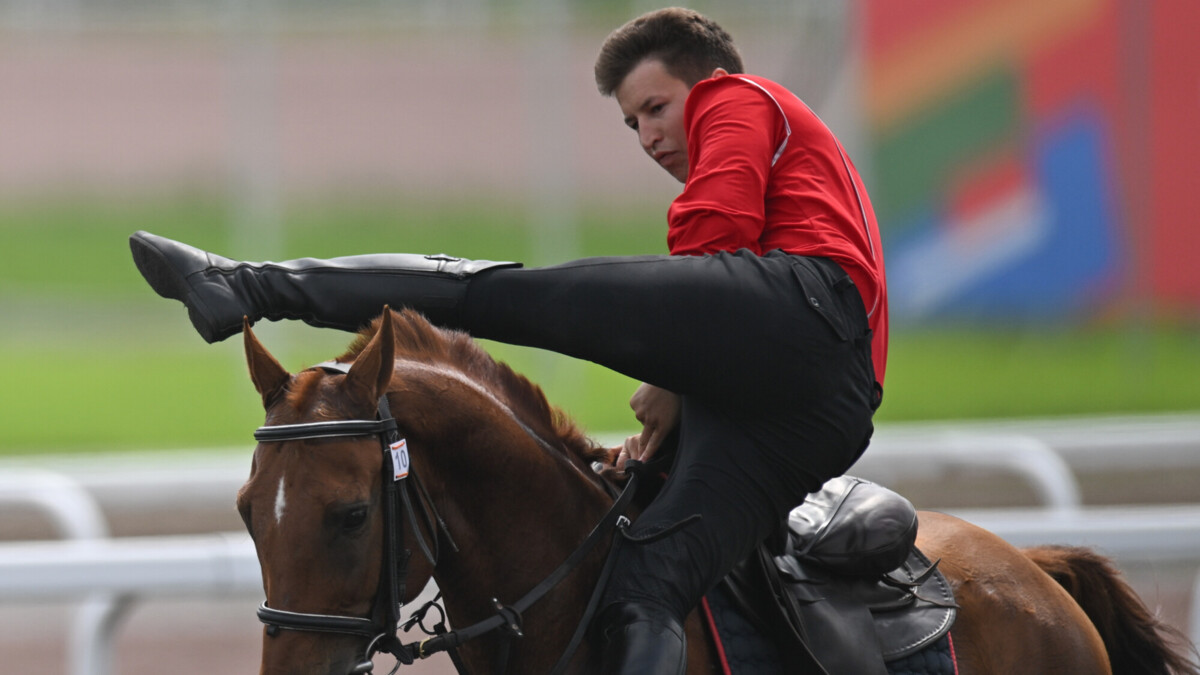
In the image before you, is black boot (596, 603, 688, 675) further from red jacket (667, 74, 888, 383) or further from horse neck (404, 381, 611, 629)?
red jacket (667, 74, 888, 383)

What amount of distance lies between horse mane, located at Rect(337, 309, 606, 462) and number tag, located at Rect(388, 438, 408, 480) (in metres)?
0.21

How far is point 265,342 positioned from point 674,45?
469 inches

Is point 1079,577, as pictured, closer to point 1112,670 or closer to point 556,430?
point 1112,670

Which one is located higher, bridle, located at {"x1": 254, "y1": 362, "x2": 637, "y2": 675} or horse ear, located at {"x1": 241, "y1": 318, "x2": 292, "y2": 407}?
horse ear, located at {"x1": 241, "y1": 318, "x2": 292, "y2": 407}

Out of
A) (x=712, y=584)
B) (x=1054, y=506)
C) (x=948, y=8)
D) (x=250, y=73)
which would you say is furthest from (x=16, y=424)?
(x=712, y=584)

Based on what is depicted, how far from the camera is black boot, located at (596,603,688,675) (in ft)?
6.84

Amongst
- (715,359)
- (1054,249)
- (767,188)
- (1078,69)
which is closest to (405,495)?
(715,359)

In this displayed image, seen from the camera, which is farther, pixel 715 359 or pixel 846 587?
pixel 846 587

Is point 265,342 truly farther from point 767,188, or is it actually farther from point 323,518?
point 323,518

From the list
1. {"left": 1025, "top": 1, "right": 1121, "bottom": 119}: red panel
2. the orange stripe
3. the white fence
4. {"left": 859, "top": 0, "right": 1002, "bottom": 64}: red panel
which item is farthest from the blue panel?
the white fence

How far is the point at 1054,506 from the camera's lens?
4379mm

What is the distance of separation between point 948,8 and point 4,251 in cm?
2606

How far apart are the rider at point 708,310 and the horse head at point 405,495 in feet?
0.35

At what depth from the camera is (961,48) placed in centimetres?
880
